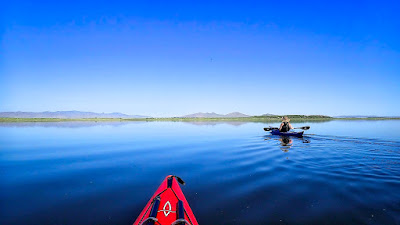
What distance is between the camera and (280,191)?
6574 millimetres

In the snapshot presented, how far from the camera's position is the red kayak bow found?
150 inches

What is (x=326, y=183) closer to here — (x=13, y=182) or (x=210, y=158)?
(x=210, y=158)

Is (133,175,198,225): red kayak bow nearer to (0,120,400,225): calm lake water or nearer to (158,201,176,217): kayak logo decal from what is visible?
(158,201,176,217): kayak logo decal

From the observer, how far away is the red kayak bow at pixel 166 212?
3803mm

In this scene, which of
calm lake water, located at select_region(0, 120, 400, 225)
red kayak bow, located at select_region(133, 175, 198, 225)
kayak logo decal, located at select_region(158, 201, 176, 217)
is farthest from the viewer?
calm lake water, located at select_region(0, 120, 400, 225)

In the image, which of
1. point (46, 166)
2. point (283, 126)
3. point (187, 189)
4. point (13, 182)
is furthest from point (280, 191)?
point (283, 126)

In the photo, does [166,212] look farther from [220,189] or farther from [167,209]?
[220,189]

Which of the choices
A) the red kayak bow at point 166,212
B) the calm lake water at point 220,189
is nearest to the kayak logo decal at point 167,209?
the red kayak bow at point 166,212

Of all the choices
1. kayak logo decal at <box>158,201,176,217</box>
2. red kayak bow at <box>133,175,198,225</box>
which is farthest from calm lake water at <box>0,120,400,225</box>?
kayak logo decal at <box>158,201,176,217</box>

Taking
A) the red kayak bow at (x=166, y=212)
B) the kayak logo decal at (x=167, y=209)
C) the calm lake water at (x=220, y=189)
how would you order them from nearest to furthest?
the red kayak bow at (x=166, y=212)
the kayak logo decal at (x=167, y=209)
the calm lake water at (x=220, y=189)

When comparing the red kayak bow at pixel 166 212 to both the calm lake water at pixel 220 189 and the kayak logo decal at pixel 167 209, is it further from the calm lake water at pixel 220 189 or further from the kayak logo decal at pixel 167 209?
the calm lake water at pixel 220 189

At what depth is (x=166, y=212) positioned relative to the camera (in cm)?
421

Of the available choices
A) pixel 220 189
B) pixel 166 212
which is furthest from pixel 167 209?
pixel 220 189

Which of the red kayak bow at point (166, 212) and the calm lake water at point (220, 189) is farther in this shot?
the calm lake water at point (220, 189)
